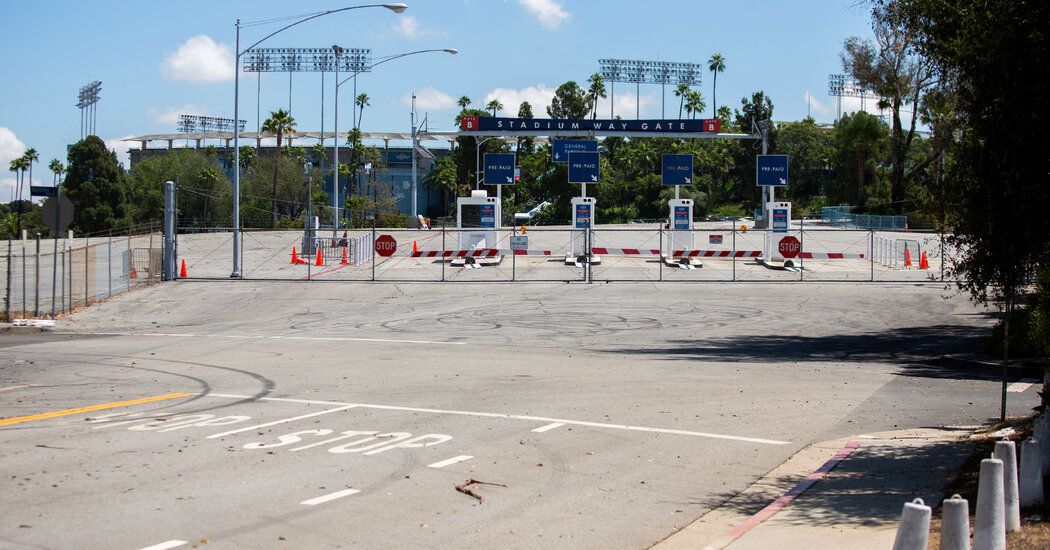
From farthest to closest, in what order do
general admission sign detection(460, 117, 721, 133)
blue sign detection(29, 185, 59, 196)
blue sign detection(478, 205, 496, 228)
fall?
general admission sign detection(460, 117, 721, 133) → blue sign detection(478, 205, 496, 228) → blue sign detection(29, 185, 59, 196)

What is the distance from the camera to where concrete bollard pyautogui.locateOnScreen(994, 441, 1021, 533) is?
255 inches

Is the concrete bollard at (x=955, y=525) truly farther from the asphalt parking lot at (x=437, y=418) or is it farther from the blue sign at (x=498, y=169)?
the blue sign at (x=498, y=169)

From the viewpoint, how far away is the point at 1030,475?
23.7 feet

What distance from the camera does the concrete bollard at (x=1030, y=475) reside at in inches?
283

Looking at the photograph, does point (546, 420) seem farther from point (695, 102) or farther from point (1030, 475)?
point (695, 102)

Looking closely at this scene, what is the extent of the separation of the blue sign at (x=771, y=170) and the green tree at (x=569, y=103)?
55149mm

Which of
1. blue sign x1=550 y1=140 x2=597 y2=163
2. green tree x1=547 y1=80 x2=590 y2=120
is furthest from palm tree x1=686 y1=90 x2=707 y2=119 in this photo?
blue sign x1=550 y1=140 x2=597 y2=163

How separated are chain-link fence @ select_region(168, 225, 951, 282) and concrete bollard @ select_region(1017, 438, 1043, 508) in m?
25.7

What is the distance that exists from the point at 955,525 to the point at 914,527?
321 millimetres

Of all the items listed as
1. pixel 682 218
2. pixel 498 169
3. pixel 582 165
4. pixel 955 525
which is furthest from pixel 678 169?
→ pixel 955 525

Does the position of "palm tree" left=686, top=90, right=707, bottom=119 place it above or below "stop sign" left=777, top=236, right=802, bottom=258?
above

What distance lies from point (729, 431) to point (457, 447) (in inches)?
134

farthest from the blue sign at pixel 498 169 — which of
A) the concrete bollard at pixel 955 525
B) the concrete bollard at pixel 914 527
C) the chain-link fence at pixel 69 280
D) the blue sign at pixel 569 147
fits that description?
the concrete bollard at pixel 914 527

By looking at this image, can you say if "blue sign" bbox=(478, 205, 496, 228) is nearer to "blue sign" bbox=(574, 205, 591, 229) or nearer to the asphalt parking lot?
"blue sign" bbox=(574, 205, 591, 229)
